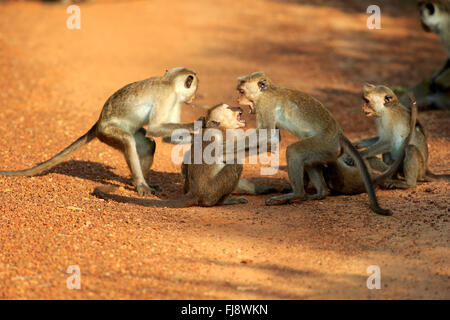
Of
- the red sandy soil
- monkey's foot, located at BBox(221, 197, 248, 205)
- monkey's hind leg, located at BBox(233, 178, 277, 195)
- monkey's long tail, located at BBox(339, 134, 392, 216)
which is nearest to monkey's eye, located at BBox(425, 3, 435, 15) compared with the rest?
the red sandy soil

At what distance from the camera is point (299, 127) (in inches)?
314

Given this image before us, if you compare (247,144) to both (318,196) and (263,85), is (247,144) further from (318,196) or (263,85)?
(318,196)

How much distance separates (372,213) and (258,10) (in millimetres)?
15913

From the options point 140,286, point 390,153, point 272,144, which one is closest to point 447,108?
point 390,153

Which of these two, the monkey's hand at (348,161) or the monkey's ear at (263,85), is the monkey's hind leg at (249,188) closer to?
the monkey's hand at (348,161)

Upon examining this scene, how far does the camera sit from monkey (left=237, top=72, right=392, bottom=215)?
773 centimetres

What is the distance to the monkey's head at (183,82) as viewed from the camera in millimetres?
8352

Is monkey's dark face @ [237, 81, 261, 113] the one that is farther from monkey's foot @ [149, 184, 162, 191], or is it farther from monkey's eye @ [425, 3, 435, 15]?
monkey's eye @ [425, 3, 435, 15]

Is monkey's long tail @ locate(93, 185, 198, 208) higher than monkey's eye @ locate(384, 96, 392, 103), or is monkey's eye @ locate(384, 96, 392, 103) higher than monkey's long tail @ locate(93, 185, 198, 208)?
monkey's eye @ locate(384, 96, 392, 103)

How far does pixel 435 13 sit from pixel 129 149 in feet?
24.3

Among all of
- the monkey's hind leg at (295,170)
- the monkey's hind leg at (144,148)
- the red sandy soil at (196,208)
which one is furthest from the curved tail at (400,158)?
the monkey's hind leg at (144,148)

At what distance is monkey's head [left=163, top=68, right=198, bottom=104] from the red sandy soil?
54.5 inches

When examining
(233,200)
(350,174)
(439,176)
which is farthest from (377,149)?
(233,200)

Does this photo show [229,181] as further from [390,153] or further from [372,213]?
[390,153]
